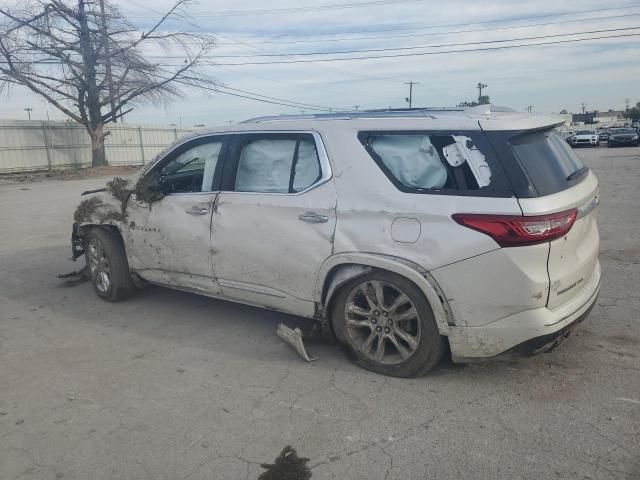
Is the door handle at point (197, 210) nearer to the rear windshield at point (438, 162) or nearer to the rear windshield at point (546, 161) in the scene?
the rear windshield at point (438, 162)

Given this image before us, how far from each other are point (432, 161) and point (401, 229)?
49cm

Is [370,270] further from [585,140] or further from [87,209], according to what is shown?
[585,140]

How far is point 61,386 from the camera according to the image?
3.70 metres

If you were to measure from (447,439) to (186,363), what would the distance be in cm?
204

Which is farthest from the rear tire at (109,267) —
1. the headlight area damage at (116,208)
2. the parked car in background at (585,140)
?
the parked car in background at (585,140)

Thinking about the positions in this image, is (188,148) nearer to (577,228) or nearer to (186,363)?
(186,363)

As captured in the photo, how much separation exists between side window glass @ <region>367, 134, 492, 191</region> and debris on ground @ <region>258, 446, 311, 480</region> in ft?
5.89

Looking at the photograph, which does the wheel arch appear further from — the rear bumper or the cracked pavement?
the cracked pavement

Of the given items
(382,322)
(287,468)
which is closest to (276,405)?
(287,468)

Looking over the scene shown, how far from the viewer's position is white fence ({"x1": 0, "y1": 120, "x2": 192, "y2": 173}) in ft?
92.7

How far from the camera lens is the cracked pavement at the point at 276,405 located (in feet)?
9.07

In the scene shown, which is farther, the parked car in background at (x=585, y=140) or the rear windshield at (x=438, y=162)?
the parked car in background at (x=585, y=140)

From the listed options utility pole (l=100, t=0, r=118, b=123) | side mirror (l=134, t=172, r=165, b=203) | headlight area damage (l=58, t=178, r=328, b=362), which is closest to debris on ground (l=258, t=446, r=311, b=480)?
headlight area damage (l=58, t=178, r=328, b=362)

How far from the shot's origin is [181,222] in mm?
4672
